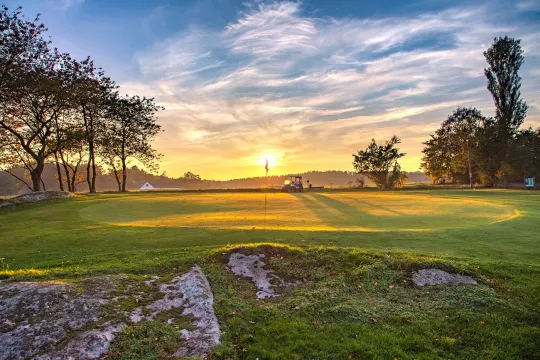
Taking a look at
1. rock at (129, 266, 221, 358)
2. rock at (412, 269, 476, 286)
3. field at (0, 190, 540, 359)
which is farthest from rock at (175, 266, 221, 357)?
rock at (412, 269, 476, 286)

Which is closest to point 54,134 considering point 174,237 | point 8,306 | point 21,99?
point 21,99

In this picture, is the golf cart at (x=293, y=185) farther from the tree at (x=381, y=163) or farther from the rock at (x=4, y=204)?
the rock at (x=4, y=204)

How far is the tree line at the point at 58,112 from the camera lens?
92.8ft

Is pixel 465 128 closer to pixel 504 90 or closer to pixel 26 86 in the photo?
pixel 504 90

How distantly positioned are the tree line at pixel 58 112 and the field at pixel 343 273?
2001 cm

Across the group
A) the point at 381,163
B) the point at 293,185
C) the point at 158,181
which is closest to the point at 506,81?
the point at 381,163

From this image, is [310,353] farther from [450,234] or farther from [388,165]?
[388,165]

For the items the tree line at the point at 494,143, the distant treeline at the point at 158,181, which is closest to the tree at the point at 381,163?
the tree line at the point at 494,143

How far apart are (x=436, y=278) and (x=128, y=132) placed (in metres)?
46.4

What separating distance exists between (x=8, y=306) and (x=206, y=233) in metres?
7.15

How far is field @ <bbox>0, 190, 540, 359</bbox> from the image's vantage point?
18.6ft

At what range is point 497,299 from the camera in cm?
711

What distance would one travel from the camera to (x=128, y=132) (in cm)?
4666

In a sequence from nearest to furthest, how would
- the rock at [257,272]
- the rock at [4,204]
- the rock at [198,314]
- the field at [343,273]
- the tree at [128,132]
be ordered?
the rock at [198,314] → the field at [343,273] → the rock at [257,272] → the rock at [4,204] → the tree at [128,132]
